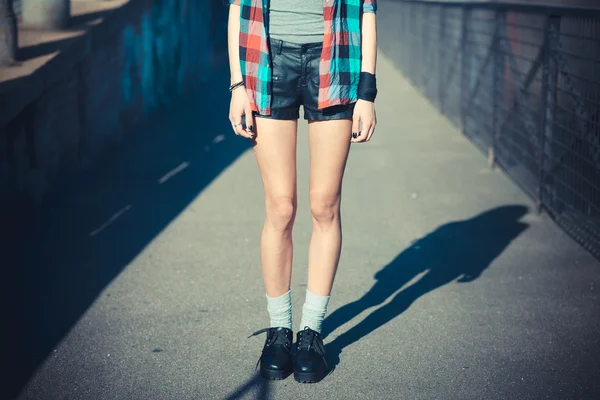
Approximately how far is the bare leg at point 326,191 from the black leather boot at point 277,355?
0.23m

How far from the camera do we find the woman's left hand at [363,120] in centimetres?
368

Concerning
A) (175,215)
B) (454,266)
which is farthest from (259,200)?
(454,266)

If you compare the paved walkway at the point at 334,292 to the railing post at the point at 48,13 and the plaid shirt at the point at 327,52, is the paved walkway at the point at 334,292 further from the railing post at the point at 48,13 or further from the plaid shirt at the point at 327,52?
the railing post at the point at 48,13

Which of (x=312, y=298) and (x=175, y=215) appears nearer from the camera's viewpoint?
(x=312, y=298)

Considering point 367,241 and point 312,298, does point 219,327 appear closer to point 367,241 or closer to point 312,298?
point 312,298

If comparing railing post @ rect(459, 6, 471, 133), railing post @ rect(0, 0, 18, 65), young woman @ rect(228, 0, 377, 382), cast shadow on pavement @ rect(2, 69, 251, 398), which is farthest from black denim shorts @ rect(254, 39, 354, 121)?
railing post @ rect(459, 6, 471, 133)

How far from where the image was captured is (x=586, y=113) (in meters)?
5.78

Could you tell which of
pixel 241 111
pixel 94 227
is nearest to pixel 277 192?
pixel 241 111

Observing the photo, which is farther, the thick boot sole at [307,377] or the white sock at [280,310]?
the white sock at [280,310]

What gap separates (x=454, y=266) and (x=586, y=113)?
1285mm

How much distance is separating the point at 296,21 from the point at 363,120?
1.53 ft

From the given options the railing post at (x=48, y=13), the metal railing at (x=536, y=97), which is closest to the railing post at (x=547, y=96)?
the metal railing at (x=536, y=97)

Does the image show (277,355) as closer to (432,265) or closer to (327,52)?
(327,52)

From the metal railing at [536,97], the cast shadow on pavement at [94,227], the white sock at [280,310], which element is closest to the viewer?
the white sock at [280,310]
